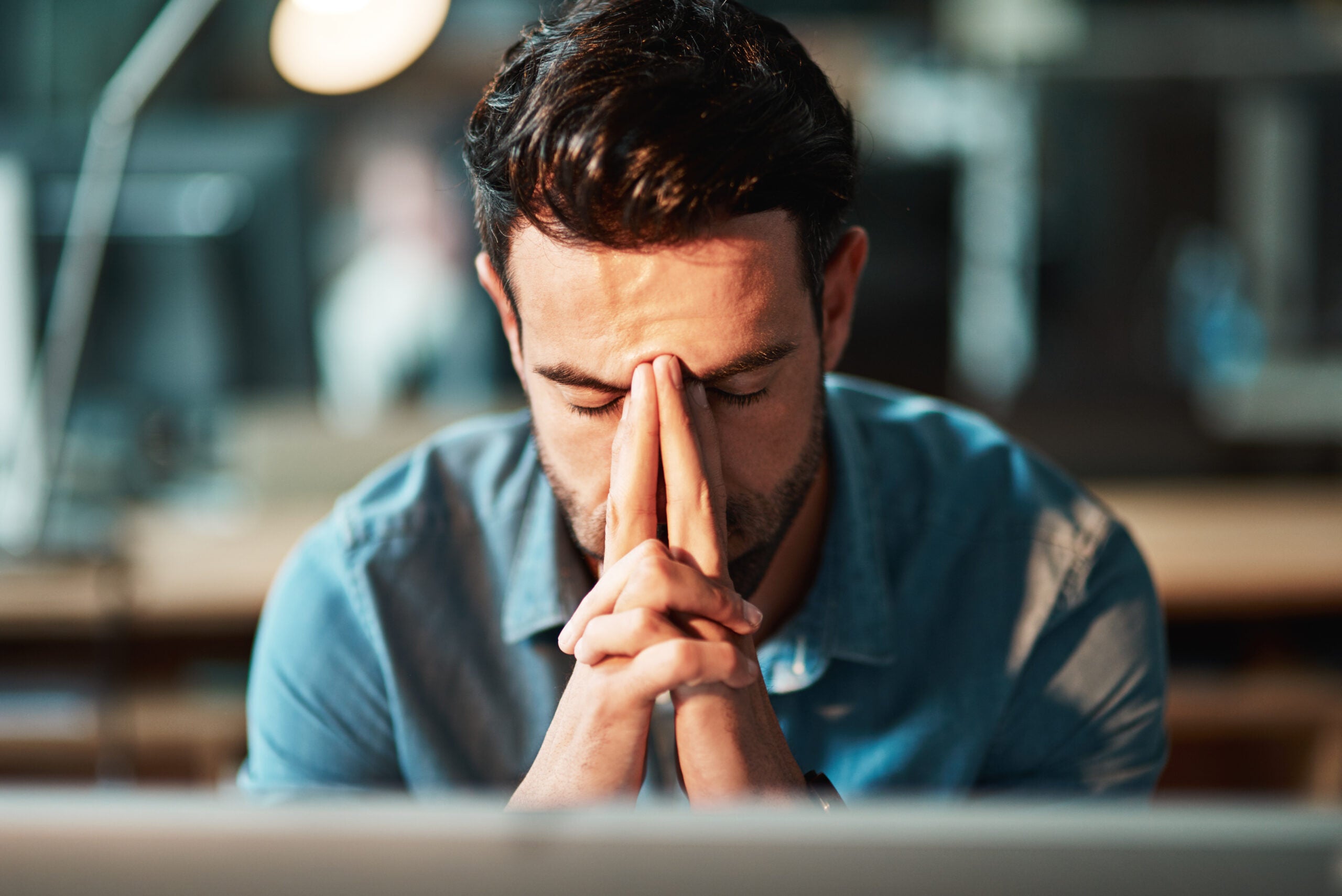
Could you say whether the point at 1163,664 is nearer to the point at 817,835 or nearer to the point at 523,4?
the point at 817,835

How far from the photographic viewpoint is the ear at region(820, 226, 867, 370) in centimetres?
100

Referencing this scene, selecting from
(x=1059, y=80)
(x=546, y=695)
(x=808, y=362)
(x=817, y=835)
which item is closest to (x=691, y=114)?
(x=808, y=362)

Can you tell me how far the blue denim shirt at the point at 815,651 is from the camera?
0.99 meters

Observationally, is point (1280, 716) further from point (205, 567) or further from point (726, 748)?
point (205, 567)

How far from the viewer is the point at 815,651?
1.01m

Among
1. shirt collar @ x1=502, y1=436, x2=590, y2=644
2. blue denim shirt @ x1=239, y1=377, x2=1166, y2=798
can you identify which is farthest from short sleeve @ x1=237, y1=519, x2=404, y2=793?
shirt collar @ x1=502, y1=436, x2=590, y2=644

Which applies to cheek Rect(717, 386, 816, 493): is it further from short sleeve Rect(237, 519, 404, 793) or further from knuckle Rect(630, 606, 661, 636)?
short sleeve Rect(237, 519, 404, 793)

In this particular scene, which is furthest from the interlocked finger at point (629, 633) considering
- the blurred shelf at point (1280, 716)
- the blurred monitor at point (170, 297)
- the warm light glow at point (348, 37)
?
the blurred monitor at point (170, 297)

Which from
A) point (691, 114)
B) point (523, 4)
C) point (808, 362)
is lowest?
point (808, 362)

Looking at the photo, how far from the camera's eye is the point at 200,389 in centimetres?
224

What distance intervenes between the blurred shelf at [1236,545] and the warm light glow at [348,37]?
134cm

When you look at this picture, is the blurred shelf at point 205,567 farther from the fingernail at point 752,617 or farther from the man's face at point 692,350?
the fingernail at point 752,617

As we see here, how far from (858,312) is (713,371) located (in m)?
2.01

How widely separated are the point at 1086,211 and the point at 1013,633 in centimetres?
248
